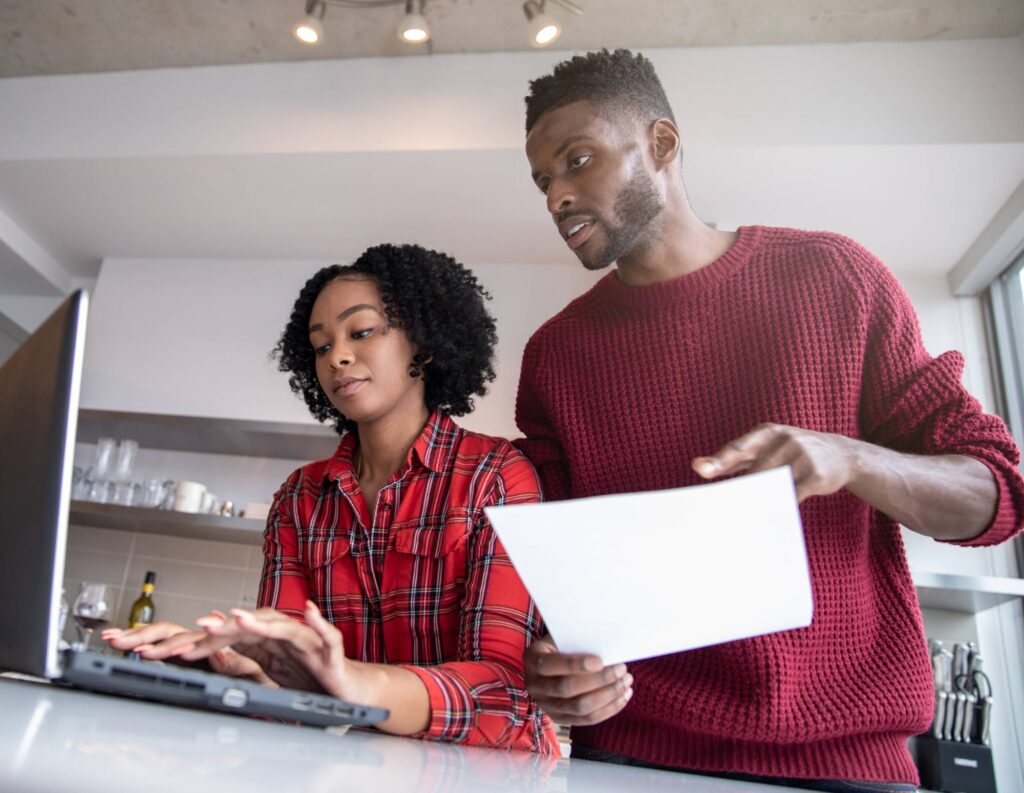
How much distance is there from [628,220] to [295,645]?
2.33ft

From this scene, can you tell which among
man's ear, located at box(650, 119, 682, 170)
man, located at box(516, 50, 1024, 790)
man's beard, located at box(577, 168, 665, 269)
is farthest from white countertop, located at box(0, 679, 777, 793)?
man's ear, located at box(650, 119, 682, 170)

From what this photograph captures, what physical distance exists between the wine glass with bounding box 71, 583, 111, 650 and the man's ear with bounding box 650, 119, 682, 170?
2.34 metres

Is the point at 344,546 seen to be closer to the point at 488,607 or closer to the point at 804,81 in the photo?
the point at 488,607

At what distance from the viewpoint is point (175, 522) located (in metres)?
2.53

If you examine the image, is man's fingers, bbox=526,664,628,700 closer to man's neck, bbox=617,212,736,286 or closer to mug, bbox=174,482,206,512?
man's neck, bbox=617,212,736,286

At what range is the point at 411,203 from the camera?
2639mm

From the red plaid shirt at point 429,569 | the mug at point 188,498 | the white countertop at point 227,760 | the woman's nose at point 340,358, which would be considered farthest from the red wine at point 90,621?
the white countertop at point 227,760

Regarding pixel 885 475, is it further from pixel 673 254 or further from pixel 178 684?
pixel 178 684

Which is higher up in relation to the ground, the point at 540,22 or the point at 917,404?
the point at 540,22

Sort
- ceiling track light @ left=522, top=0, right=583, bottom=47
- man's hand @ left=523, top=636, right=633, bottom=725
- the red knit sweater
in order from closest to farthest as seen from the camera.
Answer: man's hand @ left=523, top=636, right=633, bottom=725
the red knit sweater
ceiling track light @ left=522, top=0, right=583, bottom=47

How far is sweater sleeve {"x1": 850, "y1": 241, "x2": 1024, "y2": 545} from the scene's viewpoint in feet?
2.75

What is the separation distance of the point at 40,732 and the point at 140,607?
263 centimetres

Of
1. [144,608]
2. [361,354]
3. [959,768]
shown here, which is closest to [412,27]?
[361,354]

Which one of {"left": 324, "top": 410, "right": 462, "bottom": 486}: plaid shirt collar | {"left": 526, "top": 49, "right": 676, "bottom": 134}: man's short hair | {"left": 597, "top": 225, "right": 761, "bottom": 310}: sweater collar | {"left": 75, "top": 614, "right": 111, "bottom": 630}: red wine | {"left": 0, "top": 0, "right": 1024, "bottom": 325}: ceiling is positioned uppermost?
{"left": 0, "top": 0, "right": 1024, "bottom": 325}: ceiling
